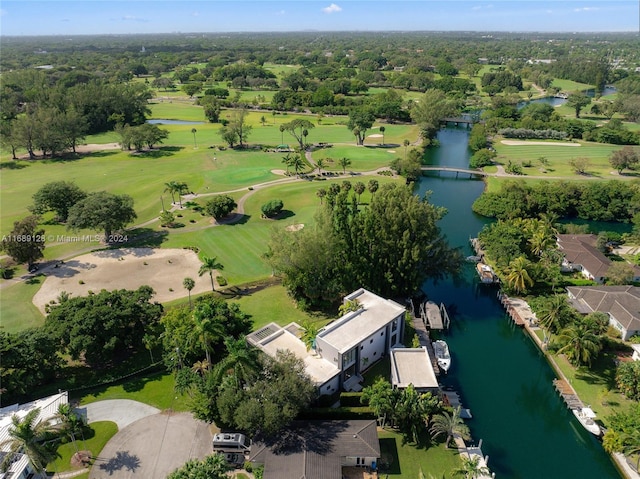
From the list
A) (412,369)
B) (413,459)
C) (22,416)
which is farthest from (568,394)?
(22,416)

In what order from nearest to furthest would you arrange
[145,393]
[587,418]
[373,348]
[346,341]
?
[587,418], [145,393], [346,341], [373,348]

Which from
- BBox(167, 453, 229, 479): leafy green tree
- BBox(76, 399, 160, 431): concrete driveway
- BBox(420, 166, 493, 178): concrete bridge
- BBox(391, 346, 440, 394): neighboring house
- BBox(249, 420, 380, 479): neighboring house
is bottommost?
BBox(76, 399, 160, 431): concrete driveway

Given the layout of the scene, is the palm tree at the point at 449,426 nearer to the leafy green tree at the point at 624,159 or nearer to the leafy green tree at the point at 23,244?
the leafy green tree at the point at 23,244

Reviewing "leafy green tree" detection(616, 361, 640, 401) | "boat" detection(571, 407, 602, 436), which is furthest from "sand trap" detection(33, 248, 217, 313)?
"leafy green tree" detection(616, 361, 640, 401)

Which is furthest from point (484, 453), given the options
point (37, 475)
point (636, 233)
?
point (636, 233)

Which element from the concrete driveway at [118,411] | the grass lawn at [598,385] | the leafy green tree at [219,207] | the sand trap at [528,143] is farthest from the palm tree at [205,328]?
the sand trap at [528,143]

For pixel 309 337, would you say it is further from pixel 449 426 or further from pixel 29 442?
pixel 29 442

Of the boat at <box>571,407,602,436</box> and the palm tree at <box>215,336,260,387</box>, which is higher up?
the palm tree at <box>215,336,260,387</box>

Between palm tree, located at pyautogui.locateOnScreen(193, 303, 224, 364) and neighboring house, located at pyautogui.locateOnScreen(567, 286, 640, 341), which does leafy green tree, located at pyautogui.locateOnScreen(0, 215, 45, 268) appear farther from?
neighboring house, located at pyautogui.locateOnScreen(567, 286, 640, 341)
